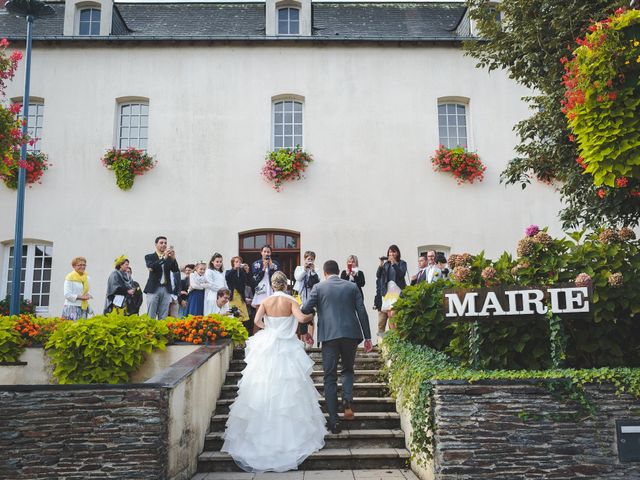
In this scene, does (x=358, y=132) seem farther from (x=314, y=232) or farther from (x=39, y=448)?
(x=39, y=448)

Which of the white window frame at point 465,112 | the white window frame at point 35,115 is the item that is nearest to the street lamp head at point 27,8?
the white window frame at point 35,115

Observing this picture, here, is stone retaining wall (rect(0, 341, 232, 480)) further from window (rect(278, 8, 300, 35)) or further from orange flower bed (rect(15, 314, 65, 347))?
window (rect(278, 8, 300, 35))

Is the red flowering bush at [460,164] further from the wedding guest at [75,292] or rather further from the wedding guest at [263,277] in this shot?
the wedding guest at [75,292]

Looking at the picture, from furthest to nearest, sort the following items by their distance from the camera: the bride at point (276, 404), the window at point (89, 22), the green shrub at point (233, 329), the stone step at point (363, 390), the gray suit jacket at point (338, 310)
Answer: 1. the window at point (89, 22)
2. the green shrub at point (233, 329)
3. the stone step at point (363, 390)
4. the gray suit jacket at point (338, 310)
5. the bride at point (276, 404)

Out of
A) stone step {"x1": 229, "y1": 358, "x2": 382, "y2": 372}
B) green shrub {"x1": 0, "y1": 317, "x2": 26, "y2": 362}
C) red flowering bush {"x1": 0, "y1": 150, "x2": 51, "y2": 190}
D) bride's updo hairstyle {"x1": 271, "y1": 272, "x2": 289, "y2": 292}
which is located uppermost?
red flowering bush {"x1": 0, "y1": 150, "x2": 51, "y2": 190}

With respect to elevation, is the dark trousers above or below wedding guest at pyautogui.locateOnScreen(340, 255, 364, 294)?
below

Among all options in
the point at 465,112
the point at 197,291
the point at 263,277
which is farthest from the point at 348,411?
the point at 465,112

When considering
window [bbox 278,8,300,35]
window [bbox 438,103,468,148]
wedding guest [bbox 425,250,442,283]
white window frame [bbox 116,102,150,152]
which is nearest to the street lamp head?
white window frame [bbox 116,102,150,152]

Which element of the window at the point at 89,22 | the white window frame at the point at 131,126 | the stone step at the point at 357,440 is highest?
the window at the point at 89,22

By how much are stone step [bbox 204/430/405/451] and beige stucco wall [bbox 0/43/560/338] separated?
6.96 metres

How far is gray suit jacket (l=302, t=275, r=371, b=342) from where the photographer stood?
6852 millimetres

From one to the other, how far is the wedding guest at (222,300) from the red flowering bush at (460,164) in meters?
6.25

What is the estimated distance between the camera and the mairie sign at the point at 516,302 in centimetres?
561

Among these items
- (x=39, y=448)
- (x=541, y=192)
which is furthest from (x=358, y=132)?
(x=39, y=448)
